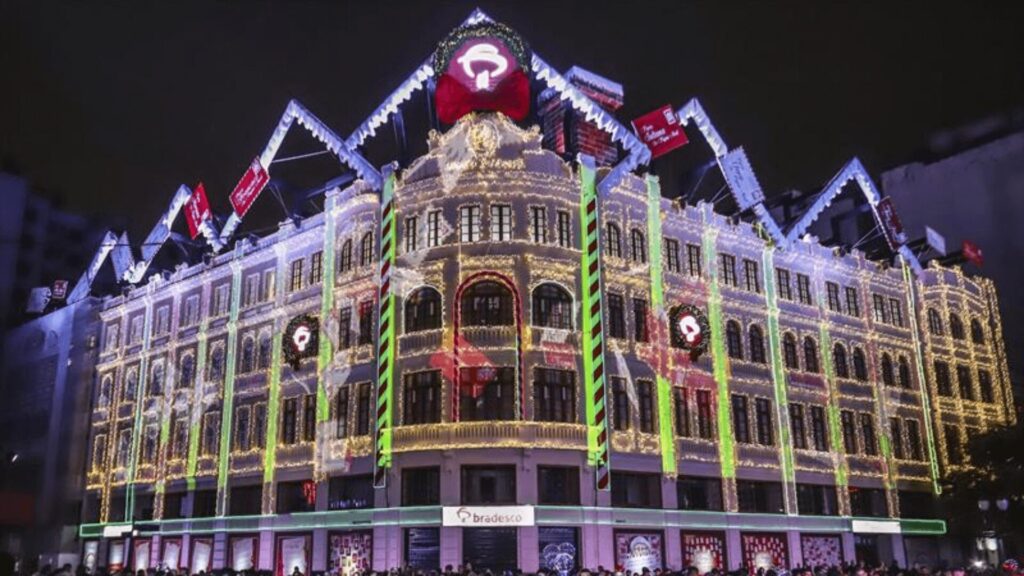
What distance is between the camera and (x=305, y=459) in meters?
38.5

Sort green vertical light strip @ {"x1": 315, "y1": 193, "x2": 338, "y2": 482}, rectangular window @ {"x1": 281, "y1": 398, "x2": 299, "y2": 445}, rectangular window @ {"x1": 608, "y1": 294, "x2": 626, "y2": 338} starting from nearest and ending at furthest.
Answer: rectangular window @ {"x1": 608, "y1": 294, "x2": 626, "y2": 338}, green vertical light strip @ {"x1": 315, "y1": 193, "x2": 338, "y2": 482}, rectangular window @ {"x1": 281, "y1": 398, "x2": 299, "y2": 445}

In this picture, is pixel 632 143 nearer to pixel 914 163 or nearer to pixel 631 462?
pixel 631 462

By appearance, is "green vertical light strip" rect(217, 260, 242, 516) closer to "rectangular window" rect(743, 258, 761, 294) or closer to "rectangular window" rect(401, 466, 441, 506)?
"rectangular window" rect(401, 466, 441, 506)

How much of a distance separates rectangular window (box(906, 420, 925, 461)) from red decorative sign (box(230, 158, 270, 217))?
32.3 metres

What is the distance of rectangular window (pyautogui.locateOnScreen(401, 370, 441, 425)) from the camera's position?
34031 millimetres

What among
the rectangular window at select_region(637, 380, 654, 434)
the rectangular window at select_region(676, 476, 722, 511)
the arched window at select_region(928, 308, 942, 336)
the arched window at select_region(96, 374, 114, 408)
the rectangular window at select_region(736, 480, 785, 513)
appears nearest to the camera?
the rectangular window at select_region(637, 380, 654, 434)

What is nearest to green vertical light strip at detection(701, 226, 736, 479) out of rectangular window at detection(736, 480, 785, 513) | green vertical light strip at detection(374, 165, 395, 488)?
rectangular window at detection(736, 480, 785, 513)

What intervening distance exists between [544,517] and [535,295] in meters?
7.93

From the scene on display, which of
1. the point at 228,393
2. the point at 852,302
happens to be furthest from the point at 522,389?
the point at 852,302

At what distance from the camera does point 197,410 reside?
44.9 meters

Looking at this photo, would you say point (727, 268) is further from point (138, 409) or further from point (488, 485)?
point (138, 409)

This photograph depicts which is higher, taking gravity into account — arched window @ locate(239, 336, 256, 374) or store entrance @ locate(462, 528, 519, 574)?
arched window @ locate(239, 336, 256, 374)

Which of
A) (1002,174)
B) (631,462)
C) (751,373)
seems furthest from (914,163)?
(631,462)

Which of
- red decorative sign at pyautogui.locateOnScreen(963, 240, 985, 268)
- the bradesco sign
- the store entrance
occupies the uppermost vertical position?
red decorative sign at pyautogui.locateOnScreen(963, 240, 985, 268)
